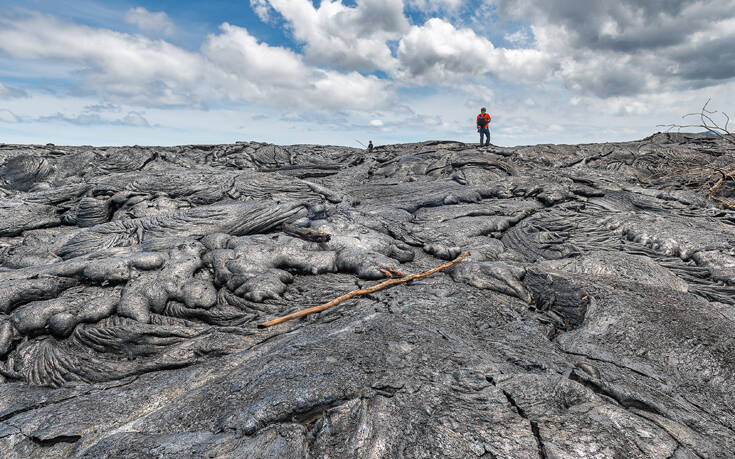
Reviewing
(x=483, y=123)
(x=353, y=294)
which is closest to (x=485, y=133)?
(x=483, y=123)

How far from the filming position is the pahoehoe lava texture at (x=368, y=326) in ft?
7.07

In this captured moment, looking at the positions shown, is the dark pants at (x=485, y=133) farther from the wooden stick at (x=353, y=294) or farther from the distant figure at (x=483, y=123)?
the wooden stick at (x=353, y=294)

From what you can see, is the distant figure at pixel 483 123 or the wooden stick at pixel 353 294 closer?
the wooden stick at pixel 353 294

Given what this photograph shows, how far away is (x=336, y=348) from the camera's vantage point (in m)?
2.88

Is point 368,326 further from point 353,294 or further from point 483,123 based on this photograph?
point 483,123

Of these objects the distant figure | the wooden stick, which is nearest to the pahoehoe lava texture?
the wooden stick

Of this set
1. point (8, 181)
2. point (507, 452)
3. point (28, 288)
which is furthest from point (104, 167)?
point (507, 452)

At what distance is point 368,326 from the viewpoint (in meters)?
3.28

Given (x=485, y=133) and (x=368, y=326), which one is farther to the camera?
(x=485, y=133)

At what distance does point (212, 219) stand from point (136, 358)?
2.80 metres

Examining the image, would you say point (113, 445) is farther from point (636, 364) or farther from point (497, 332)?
point (636, 364)

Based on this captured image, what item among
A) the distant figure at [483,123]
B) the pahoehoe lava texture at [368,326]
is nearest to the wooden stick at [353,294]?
the pahoehoe lava texture at [368,326]

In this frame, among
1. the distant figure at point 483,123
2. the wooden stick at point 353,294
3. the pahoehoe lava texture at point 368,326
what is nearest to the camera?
the pahoehoe lava texture at point 368,326

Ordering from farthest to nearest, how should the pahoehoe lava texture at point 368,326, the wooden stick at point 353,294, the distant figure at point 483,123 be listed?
1. the distant figure at point 483,123
2. the wooden stick at point 353,294
3. the pahoehoe lava texture at point 368,326
